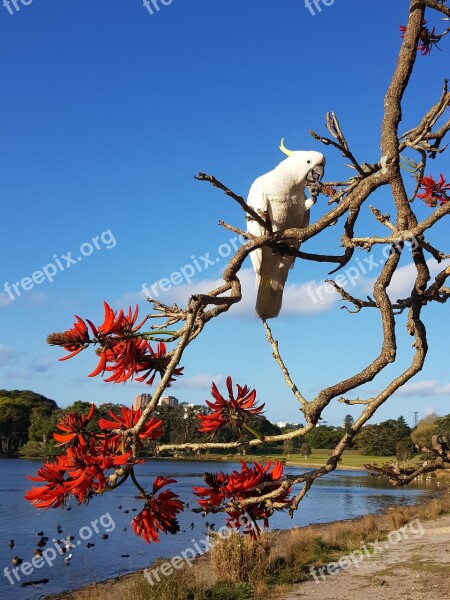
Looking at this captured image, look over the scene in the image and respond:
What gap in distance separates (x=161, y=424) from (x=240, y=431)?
235 millimetres

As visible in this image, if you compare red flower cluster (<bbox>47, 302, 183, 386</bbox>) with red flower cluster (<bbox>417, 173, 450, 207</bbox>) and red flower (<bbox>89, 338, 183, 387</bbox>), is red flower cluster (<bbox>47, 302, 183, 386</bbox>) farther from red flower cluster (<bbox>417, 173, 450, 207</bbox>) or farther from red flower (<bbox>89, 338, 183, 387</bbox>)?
red flower cluster (<bbox>417, 173, 450, 207</bbox>)

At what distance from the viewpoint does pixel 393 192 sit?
1.82 metres

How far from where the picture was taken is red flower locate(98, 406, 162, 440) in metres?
1.26

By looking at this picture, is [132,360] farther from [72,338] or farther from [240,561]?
[240,561]

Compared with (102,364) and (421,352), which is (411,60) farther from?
(102,364)

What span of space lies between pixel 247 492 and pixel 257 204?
2.11 meters

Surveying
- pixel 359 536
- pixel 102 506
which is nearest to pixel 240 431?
pixel 359 536

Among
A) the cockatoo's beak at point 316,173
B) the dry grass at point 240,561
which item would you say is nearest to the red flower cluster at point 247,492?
the cockatoo's beak at point 316,173

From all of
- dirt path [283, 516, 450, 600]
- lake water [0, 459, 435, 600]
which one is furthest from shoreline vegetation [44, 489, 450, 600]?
lake water [0, 459, 435, 600]

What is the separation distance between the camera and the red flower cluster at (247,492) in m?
1.33

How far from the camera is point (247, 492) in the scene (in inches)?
53.7

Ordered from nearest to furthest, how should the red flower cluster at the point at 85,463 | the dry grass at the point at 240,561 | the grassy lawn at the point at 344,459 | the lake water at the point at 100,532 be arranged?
1. the red flower cluster at the point at 85,463
2. the dry grass at the point at 240,561
3. the lake water at the point at 100,532
4. the grassy lawn at the point at 344,459

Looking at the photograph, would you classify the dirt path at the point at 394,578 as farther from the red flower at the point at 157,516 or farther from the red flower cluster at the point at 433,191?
the red flower at the point at 157,516

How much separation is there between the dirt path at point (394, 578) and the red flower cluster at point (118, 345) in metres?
8.72
